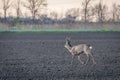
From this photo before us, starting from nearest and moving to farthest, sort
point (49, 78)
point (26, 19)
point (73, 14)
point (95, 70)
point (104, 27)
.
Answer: point (49, 78) → point (95, 70) → point (104, 27) → point (26, 19) → point (73, 14)

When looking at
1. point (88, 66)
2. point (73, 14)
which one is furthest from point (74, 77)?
point (73, 14)

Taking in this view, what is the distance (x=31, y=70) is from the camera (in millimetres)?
18328

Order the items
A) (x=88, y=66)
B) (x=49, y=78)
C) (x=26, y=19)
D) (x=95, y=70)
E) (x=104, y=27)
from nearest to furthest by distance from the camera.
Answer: (x=49, y=78) < (x=95, y=70) < (x=88, y=66) < (x=104, y=27) < (x=26, y=19)

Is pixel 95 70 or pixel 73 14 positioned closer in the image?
pixel 95 70

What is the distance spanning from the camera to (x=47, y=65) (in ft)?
65.4

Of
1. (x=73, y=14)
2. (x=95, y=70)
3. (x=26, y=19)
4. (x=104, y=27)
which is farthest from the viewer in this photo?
(x=73, y=14)

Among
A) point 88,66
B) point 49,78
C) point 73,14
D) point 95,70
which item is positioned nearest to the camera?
point 49,78

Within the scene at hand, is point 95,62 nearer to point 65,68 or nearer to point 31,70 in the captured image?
point 65,68

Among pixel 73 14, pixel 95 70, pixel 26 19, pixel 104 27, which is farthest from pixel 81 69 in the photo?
pixel 73 14

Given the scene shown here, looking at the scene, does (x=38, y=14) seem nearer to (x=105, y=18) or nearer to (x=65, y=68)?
(x=105, y=18)

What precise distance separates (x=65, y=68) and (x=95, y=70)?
132 centimetres

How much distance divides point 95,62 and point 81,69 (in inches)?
82.1

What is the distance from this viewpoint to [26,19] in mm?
84188

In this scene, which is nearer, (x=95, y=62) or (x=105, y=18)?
(x=95, y=62)
